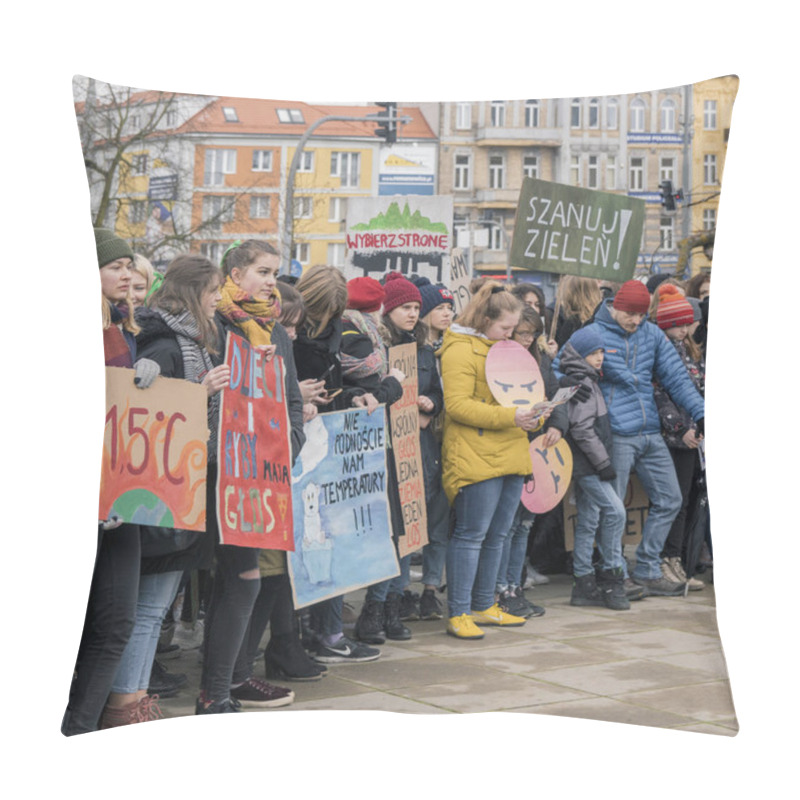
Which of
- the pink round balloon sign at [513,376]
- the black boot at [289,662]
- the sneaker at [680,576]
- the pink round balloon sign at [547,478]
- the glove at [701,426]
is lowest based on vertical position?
the black boot at [289,662]

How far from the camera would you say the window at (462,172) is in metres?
5.35

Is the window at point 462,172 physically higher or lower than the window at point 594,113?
lower

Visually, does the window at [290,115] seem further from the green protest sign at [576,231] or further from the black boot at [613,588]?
the black boot at [613,588]

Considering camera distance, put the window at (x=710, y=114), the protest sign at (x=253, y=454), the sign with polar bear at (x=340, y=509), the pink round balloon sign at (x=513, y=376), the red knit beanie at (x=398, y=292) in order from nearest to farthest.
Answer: the protest sign at (x=253, y=454)
the window at (x=710, y=114)
the sign with polar bear at (x=340, y=509)
the red knit beanie at (x=398, y=292)
the pink round balloon sign at (x=513, y=376)

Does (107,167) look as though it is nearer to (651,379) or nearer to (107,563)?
(107,563)

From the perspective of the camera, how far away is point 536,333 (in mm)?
5551

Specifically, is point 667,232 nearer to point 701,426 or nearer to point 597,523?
point 701,426

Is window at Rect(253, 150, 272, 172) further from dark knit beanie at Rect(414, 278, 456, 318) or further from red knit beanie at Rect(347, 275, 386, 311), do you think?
dark knit beanie at Rect(414, 278, 456, 318)

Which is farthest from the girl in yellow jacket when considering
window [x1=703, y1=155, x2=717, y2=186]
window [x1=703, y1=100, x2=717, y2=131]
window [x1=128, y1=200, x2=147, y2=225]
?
window [x1=128, y1=200, x2=147, y2=225]

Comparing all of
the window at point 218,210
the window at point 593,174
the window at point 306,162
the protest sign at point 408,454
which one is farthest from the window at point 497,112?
the window at point 218,210

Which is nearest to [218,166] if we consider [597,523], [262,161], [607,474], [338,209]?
[262,161]

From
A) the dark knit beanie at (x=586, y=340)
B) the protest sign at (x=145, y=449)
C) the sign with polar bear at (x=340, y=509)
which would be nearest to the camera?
the protest sign at (x=145, y=449)

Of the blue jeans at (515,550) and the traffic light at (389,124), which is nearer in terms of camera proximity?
the traffic light at (389,124)

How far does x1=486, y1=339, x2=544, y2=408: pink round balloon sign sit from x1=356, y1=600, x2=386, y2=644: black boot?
0.96 metres
